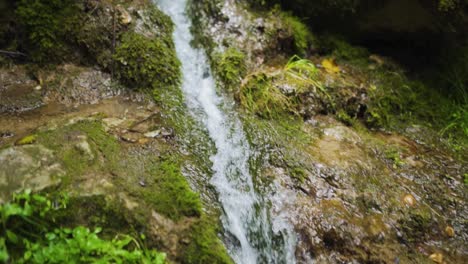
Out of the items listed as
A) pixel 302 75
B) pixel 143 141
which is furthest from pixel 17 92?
pixel 302 75

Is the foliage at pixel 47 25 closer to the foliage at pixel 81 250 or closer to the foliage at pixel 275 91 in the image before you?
the foliage at pixel 275 91

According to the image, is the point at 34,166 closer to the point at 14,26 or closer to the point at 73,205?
the point at 73,205

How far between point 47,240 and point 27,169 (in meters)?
0.52

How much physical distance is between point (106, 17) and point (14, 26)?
3.08ft

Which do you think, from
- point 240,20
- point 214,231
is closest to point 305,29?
point 240,20

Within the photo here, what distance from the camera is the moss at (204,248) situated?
2598mm

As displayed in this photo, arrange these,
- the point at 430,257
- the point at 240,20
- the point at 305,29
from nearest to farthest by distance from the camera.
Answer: the point at 430,257, the point at 240,20, the point at 305,29

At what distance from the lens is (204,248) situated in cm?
263

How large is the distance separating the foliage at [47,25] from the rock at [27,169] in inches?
63.2

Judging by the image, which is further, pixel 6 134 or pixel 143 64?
pixel 143 64

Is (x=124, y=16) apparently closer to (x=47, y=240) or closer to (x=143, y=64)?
(x=143, y=64)

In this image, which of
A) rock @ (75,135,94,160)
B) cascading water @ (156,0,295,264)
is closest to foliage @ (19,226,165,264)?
rock @ (75,135,94,160)

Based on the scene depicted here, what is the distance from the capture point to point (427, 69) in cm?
492

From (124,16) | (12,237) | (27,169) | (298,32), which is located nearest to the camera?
(12,237)
